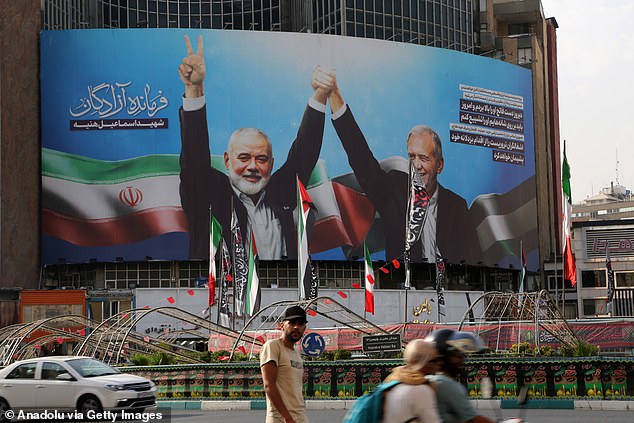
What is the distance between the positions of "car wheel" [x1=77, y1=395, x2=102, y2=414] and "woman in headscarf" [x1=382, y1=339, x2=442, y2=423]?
1608 centimetres

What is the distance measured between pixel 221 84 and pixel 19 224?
17.3 meters

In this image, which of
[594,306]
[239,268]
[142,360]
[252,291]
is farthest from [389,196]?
[142,360]

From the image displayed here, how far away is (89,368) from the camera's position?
2453cm

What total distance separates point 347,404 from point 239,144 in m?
58.9

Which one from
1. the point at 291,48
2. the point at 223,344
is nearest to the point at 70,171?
the point at 291,48

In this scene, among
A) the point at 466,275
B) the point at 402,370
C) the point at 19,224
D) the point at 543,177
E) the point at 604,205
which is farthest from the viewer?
the point at 604,205

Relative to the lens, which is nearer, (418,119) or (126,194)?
(126,194)

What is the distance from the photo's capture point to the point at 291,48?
88.1 meters

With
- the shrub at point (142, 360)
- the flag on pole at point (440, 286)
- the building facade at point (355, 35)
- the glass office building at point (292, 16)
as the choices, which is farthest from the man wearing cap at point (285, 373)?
the glass office building at point (292, 16)

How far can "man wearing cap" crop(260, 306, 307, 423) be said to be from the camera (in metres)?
10.3

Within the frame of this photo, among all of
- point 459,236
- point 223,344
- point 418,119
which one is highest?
point 418,119

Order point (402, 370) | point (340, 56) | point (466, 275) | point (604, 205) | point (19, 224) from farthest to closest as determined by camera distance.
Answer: point (604, 205), point (466, 275), point (340, 56), point (19, 224), point (402, 370)

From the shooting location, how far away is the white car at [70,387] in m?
23.6

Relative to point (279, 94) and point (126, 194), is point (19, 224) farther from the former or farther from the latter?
point (279, 94)
